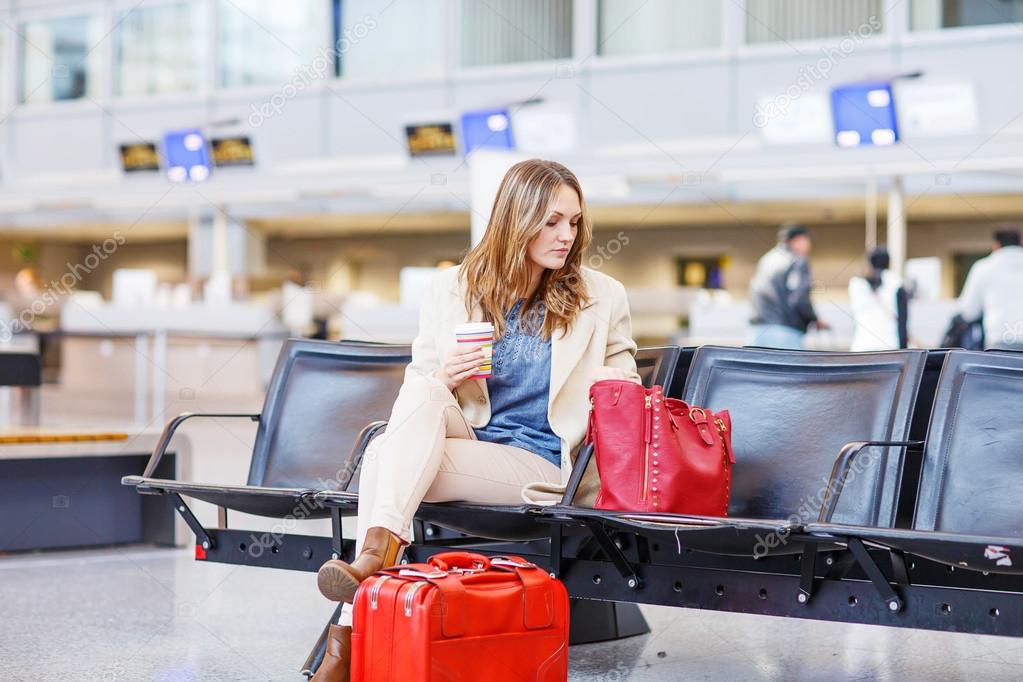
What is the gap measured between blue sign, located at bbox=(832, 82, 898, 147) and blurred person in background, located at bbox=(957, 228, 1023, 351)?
2911 mm

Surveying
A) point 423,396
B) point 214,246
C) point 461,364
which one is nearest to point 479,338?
point 461,364

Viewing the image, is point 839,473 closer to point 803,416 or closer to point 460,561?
point 803,416

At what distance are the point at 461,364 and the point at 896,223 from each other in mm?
8557

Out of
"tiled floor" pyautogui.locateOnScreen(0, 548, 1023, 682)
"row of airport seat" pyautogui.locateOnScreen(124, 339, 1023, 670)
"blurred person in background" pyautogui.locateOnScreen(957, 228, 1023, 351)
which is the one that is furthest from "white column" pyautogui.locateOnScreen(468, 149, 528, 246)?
"blurred person in background" pyautogui.locateOnScreen(957, 228, 1023, 351)

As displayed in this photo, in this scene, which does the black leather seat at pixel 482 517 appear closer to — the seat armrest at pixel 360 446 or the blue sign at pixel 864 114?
the seat armrest at pixel 360 446

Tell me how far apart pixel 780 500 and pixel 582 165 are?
8727 millimetres

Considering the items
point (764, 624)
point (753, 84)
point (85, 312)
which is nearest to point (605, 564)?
point (764, 624)

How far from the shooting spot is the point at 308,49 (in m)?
17.1

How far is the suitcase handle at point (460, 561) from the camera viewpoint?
247 cm

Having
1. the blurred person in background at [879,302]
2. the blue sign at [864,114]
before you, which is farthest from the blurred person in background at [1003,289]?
the blue sign at [864,114]

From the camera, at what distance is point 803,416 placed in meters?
3.00

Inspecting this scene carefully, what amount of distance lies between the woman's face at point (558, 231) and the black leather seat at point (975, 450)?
0.85 m

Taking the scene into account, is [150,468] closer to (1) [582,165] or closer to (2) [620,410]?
(2) [620,410]

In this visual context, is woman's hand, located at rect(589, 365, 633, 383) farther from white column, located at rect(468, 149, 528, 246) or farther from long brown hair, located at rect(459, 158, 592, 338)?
white column, located at rect(468, 149, 528, 246)
